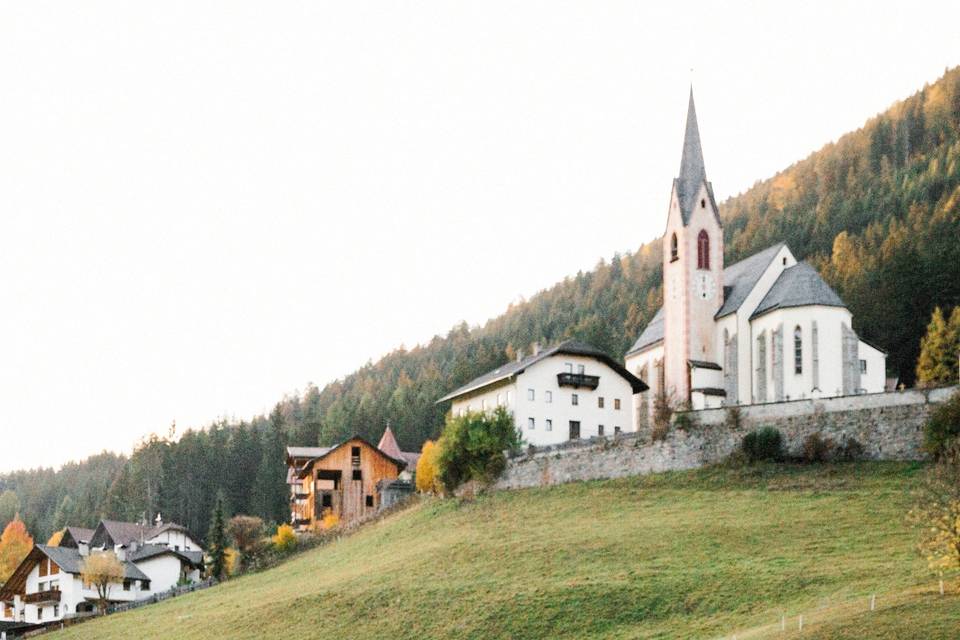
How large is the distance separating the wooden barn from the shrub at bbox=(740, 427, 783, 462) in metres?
41.9

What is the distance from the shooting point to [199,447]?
15462 cm

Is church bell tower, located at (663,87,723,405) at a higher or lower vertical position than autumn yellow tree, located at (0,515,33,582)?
higher

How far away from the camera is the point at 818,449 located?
65.8m

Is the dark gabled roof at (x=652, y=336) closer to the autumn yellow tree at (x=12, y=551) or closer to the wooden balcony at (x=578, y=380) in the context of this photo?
the wooden balcony at (x=578, y=380)

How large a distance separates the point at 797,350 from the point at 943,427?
19.1m

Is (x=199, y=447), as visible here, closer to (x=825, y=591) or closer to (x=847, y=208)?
(x=847, y=208)

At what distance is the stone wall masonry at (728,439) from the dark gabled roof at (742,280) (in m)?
15.5

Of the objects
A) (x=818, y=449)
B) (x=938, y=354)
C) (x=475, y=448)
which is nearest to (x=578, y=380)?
(x=475, y=448)

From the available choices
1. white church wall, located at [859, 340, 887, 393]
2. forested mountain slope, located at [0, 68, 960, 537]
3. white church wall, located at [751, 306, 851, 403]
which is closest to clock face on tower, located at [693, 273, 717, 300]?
white church wall, located at [751, 306, 851, 403]

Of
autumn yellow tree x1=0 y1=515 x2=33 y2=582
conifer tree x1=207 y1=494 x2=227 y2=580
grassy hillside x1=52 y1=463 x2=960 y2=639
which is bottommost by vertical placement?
autumn yellow tree x1=0 y1=515 x2=33 y2=582

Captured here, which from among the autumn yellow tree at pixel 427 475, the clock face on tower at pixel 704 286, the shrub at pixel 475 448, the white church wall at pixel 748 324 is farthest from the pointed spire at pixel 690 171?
the autumn yellow tree at pixel 427 475

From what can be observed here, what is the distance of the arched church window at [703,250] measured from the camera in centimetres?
8775

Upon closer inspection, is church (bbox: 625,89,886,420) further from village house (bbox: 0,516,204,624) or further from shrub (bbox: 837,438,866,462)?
village house (bbox: 0,516,204,624)

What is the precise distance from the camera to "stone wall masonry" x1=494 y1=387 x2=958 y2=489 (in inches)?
2509
